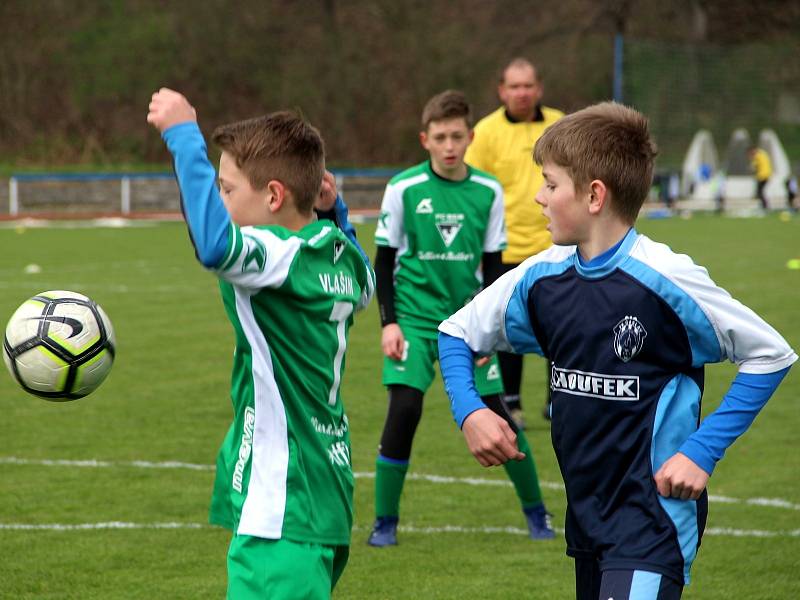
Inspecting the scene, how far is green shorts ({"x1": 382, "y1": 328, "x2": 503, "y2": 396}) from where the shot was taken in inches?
232

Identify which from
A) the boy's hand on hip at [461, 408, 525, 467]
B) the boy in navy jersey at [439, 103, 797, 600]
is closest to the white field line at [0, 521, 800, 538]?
the boy in navy jersey at [439, 103, 797, 600]

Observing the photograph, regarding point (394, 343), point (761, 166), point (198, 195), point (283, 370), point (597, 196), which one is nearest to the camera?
point (198, 195)

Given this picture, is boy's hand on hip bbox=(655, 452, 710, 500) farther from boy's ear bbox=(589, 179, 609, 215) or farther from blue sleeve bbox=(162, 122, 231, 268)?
blue sleeve bbox=(162, 122, 231, 268)

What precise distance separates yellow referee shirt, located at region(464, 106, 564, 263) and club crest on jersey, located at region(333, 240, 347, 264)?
4650 millimetres

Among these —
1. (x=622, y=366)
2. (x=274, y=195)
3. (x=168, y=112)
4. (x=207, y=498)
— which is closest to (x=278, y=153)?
(x=274, y=195)

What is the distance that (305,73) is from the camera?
146ft

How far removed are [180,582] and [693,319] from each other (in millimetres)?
2775

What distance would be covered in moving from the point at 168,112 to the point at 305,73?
42.3m

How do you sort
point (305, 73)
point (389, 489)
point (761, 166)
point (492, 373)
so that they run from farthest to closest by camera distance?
point (305, 73), point (761, 166), point (492, 373), point (389, 489)

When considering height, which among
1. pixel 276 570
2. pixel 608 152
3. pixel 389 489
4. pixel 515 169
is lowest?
A: pixel 389 489

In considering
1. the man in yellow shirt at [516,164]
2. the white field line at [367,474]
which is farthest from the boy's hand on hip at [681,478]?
the man in yellow shirt at [516,164]

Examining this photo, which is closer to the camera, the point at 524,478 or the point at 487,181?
the point at 524,478

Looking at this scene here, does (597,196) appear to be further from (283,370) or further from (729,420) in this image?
(283,370)

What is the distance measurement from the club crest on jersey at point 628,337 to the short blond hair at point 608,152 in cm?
29
